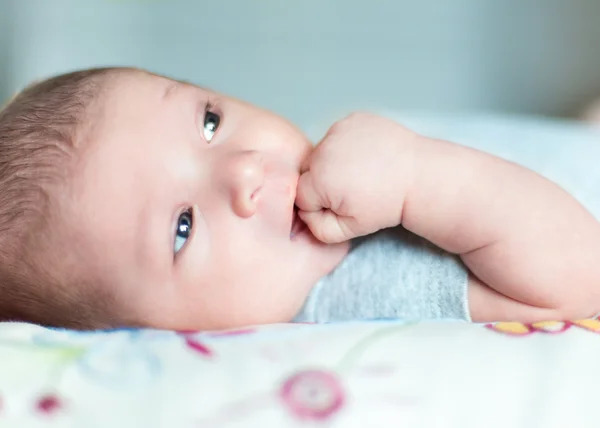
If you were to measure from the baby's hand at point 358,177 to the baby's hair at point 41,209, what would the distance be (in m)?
0.25

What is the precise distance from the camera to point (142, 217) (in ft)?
2.33

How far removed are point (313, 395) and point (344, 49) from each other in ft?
4.67

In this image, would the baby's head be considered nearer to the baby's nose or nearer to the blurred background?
the baby's nose

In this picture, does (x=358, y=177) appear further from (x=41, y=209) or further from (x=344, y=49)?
(x=344, y=49)

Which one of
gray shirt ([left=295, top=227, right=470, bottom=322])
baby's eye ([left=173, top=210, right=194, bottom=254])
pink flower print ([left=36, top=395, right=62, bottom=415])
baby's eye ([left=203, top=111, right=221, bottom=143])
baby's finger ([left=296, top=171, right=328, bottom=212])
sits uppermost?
baby's eye ([left=203, top=111, right=221, bottom=143])

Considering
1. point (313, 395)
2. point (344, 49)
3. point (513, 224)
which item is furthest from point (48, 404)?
point (344, 49)

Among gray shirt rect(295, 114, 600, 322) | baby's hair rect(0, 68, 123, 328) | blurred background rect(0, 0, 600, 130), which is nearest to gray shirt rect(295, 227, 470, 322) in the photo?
gray shirt rect(295, 114, 600, 322)

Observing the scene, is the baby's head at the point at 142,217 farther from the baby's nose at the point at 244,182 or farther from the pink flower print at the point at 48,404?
the pink flower print at the point at 48,404

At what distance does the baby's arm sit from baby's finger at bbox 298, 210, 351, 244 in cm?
7

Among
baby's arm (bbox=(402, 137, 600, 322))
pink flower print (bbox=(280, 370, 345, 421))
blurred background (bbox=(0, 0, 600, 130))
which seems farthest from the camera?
blurred background (bbox=(0, 0, 600, 130))

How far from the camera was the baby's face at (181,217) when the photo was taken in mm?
708

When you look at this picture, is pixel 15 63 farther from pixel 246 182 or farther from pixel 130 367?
pixel 130 367

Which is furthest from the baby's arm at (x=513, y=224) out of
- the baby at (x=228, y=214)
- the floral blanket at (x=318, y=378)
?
the floral blanket at (x=318, y=378)

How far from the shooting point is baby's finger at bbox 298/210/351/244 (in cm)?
74
